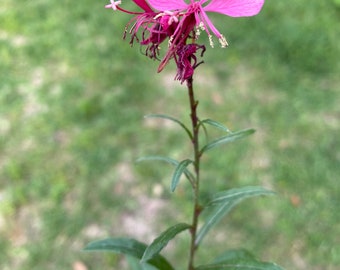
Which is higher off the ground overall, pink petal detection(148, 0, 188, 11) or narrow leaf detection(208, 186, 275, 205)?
pink petal detection(148, 0, 188, 11)

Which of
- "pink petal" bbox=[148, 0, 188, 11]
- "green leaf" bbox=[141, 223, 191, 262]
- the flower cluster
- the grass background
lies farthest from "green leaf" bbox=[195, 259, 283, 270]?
the grass background

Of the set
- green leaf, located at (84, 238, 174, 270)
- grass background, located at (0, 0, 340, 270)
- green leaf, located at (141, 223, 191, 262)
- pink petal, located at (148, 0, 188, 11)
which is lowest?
green leaf, located at (141, 223, 191, 262)

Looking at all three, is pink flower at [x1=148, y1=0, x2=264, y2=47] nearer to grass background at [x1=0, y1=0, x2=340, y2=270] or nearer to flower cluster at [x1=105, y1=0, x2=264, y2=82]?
flower cluster at [x1=105, y1=0, x2=264, y2=82]

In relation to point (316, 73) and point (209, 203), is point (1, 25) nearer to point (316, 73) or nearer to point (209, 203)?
point (316, 73)

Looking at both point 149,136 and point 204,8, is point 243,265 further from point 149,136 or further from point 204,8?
point 149,136

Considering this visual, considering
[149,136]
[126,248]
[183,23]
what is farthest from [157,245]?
[149,136]
